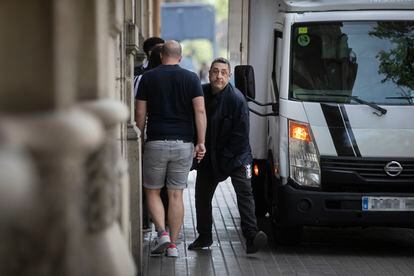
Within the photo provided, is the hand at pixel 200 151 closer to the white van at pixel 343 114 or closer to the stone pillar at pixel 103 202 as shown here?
the white van at pixel 343 114

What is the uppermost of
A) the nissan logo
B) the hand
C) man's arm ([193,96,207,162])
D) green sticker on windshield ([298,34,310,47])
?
green sticker on windshield ([298,34,310,47])

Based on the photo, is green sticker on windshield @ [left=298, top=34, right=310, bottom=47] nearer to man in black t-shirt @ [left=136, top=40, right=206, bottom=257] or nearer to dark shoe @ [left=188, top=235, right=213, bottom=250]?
man in black t-shirt @ [left=136, top=40, right=206, bottom=257]

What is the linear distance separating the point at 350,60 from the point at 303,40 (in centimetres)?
48

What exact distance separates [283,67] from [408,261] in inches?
85.1

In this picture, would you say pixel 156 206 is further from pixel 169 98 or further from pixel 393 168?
pixel 393 168

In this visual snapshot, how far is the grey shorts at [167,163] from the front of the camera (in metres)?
7.73

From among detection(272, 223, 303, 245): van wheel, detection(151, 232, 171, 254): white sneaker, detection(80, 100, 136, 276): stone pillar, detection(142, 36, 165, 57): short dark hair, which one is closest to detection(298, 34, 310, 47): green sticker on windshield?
detection(272, 223, 303, 245): van wheel

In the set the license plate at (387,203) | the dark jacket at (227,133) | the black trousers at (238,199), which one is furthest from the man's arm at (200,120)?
the license plate at (387,203)

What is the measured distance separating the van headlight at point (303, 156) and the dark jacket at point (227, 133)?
16.5 inches

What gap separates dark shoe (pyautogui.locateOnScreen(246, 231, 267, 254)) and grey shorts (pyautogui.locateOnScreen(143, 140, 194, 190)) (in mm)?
846

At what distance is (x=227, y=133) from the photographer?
8133mm

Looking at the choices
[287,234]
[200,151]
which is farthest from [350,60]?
[287,234]

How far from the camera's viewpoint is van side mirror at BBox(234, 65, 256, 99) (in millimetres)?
8344

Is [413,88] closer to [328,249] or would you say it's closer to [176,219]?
[328,249]
